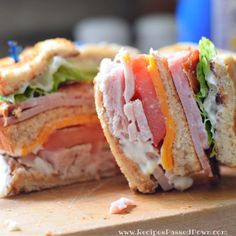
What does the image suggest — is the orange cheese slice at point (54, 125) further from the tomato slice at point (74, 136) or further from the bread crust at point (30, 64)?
the bread crust at point (30, 64)

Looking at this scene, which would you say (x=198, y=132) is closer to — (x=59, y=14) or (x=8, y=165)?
(x=8, y=165)

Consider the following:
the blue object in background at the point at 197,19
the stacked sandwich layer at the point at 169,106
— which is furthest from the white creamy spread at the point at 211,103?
the blue object in background at the point at 197,19

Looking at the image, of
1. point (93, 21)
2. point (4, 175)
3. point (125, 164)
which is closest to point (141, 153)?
point (125, 164)

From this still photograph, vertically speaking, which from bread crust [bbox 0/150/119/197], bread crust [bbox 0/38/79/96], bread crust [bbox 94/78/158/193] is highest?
bread crust [bbox 0/38/79/96]

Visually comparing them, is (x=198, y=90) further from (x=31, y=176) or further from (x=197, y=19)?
(x=197, y=19)

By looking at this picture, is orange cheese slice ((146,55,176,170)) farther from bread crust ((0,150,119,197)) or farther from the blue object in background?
the blue object in background

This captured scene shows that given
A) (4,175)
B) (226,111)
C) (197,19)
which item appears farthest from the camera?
Result: (197,19)

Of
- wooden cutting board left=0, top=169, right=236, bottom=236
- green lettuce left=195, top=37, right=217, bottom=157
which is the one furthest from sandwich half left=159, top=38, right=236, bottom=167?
wooden cutting board left=0, top=169, right=236, bottom=236
